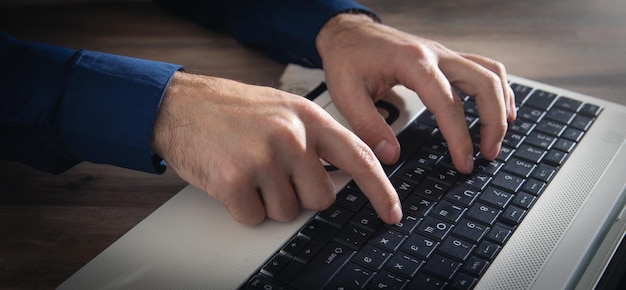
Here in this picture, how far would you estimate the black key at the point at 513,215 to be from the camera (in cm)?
63

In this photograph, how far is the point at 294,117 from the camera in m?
0.65

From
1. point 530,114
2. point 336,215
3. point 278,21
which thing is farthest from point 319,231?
point 278,21

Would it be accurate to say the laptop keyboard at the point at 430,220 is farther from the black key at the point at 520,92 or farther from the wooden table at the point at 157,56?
the wooden table at the point at 157,56

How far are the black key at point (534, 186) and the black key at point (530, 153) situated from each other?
0.04 m

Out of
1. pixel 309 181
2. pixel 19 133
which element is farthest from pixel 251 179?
pixel 19 133

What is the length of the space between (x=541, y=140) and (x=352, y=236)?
28 centimetres

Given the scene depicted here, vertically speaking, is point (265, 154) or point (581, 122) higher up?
point (265, 154)

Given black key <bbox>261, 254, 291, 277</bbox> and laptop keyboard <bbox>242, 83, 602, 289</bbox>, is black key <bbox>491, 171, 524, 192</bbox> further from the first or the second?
black key <bbox>261, 254, 291, 277</bbox>

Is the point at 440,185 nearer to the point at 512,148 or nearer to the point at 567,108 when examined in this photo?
the point at 512,148

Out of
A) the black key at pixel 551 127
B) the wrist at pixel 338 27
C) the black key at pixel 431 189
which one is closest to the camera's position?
the black key at pixel 431 189

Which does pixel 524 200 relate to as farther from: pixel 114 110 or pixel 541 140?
pixel 114 110

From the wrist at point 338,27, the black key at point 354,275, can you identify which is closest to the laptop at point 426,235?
the black key at point 354,275

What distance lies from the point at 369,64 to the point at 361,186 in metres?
0.22

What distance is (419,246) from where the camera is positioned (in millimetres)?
595
